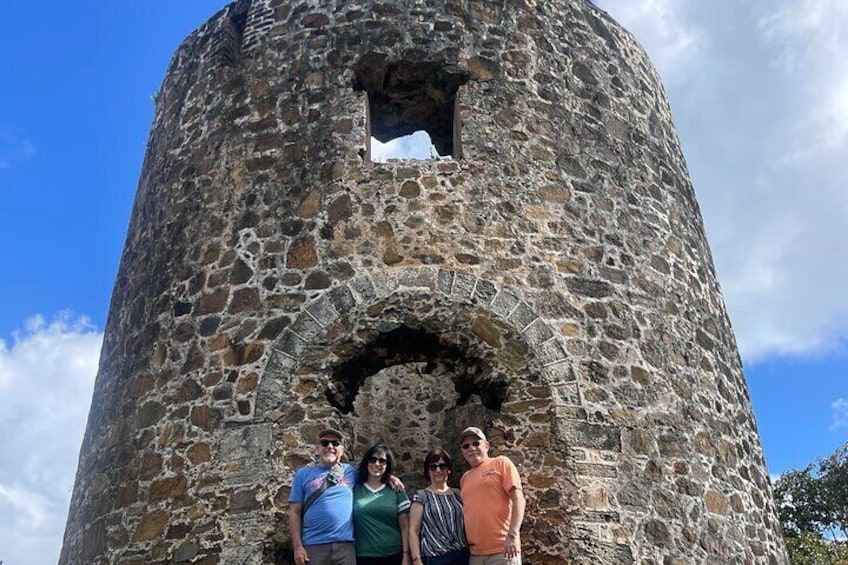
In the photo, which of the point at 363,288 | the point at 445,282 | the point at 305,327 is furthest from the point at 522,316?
the point at 305,327

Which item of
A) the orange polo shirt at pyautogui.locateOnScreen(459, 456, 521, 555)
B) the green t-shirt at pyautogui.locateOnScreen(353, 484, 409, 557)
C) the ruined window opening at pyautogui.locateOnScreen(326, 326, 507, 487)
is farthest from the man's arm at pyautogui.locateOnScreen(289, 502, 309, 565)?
the ruined window opening at pyautogui.locateOnScreen(326, 326, 507, 487)

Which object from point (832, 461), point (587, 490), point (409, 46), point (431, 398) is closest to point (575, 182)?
point (409, 46)

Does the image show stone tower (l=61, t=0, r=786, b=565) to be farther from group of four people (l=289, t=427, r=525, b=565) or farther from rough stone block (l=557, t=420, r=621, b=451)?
group of four people (l=289, t=427, r=525, b=565)

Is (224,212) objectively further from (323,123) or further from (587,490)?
(587,490)

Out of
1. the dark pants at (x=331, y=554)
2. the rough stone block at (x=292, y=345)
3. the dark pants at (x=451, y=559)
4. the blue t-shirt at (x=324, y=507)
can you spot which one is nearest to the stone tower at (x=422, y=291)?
the rough stone block at (x=292, y=345)

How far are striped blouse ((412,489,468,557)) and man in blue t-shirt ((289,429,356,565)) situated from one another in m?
0.42

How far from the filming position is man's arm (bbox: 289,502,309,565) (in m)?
4.68

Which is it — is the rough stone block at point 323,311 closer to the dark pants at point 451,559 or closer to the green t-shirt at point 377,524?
the green t-shirt at point 377,524

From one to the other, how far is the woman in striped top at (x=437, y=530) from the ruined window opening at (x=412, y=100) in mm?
2955

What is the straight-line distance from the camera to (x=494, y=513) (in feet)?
15.2

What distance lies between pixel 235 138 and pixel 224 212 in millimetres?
727

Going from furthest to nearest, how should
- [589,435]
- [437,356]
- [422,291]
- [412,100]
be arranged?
1. [412,100]
2. [437,356]
3. [422,291]
4. [589,435]

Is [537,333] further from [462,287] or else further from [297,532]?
[297,532]

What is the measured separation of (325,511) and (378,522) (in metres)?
0.32
